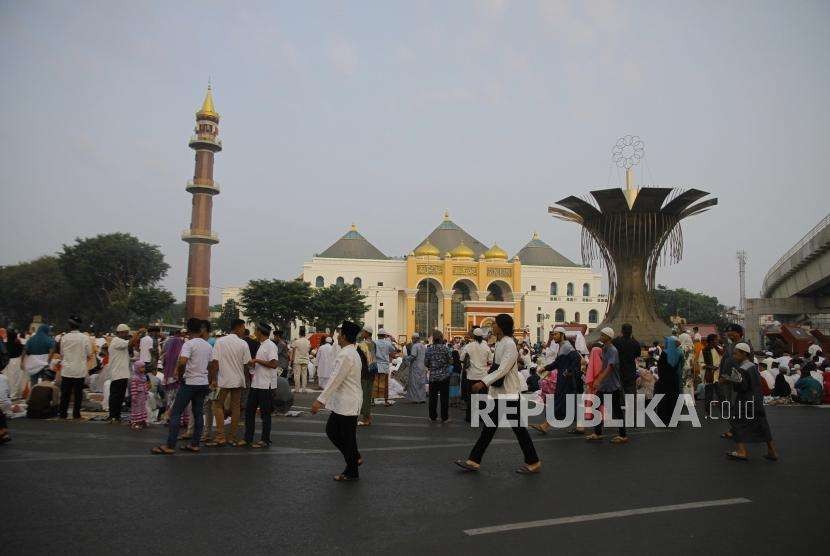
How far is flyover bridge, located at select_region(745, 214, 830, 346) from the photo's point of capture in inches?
1038

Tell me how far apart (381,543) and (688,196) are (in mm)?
22512

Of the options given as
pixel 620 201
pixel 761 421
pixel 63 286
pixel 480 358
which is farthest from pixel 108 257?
pixel 761 421

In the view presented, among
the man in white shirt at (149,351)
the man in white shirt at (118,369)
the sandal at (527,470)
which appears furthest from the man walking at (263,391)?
the sandal at (527,470)

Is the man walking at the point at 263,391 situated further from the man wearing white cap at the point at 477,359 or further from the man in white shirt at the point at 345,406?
the man wearing white cap at the point at 477,359

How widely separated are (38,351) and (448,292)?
49.4 metres

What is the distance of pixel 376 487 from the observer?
5500 mm

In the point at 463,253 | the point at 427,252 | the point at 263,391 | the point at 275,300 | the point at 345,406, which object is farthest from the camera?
the point at 463,253

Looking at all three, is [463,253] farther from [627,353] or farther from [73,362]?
[73,362]

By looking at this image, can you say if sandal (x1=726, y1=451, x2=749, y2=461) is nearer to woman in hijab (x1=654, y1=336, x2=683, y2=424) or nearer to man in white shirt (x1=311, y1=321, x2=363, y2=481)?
woman in hijab (x1=654, y1=336, x2=683, y2=424)

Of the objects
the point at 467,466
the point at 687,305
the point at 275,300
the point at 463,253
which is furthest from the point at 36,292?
the point at 687,305

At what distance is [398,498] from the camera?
5109mm

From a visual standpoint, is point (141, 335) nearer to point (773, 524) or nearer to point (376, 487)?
point (376, 487)

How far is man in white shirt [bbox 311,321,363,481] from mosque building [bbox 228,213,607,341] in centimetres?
5102

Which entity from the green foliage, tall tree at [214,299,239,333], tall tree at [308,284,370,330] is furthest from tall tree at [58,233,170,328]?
the green foliage
